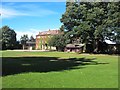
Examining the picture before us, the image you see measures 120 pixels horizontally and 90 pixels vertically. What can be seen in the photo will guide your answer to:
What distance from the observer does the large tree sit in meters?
58.8

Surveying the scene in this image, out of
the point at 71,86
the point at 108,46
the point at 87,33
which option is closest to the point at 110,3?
the point at 87,33

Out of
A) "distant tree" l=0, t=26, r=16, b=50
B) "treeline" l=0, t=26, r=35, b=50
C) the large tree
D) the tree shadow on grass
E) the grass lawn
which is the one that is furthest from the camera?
"distant tree" l=0, t=26, r=16, b=50

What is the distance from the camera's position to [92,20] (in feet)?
201

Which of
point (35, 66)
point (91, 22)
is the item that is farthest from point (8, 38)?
point (35, 66)

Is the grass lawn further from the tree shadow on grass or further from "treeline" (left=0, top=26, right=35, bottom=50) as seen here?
"treeline" (left=0, top=26, right=35, bottom=50)

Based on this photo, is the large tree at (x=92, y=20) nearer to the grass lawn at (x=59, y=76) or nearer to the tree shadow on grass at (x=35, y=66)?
the tree shadow on grass at (x=35, y=66)

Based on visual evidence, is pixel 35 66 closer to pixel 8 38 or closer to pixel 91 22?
pixel 91 22

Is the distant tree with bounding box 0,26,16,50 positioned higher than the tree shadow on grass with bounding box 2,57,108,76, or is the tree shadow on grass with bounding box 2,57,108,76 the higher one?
the distant tree with bounding box 0,26,16,50

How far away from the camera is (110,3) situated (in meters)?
60.4

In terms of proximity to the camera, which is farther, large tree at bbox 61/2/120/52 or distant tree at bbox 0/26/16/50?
distant tree at bbox 0/26/16/50

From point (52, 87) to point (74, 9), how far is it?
53.0 metres

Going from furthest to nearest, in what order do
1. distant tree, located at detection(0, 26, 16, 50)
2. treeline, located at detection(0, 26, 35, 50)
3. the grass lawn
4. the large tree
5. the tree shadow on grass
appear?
distant tree, located at detection(0, 26, 16, 50) < treeline, located at detection(0, 26, 35, 50) < the large tree < the tree shadow on grass < the grass lawn

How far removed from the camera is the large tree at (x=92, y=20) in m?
58.8

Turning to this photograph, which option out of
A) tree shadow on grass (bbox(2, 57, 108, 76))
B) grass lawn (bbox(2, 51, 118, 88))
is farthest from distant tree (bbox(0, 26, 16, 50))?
grass lawn (bbox(2, 51, 118, 88))
